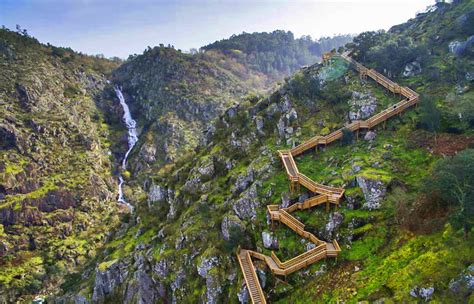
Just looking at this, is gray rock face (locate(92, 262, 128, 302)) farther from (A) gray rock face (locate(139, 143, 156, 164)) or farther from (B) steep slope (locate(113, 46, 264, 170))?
(A) gray rock face (locate(139, 143, 156, 164))

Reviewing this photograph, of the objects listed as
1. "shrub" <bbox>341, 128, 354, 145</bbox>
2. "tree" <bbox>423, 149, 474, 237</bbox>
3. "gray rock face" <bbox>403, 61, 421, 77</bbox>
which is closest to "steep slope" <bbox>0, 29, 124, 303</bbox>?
"shrub" <bbox>341, 128, 354, 145</bbox>

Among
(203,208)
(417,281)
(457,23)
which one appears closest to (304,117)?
(203,208)

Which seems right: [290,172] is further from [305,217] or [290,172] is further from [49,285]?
[49,285]

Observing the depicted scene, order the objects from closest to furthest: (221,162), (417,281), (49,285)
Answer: (417,281)
(221,162)
(49,285)

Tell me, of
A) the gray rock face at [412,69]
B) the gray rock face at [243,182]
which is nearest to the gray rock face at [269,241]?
the gray rock face at [243,182]

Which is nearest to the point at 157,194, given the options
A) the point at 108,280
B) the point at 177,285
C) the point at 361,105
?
the point at 108,280

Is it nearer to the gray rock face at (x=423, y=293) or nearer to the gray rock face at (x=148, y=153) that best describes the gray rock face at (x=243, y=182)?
the gray rock face at (x=423, y=293)
